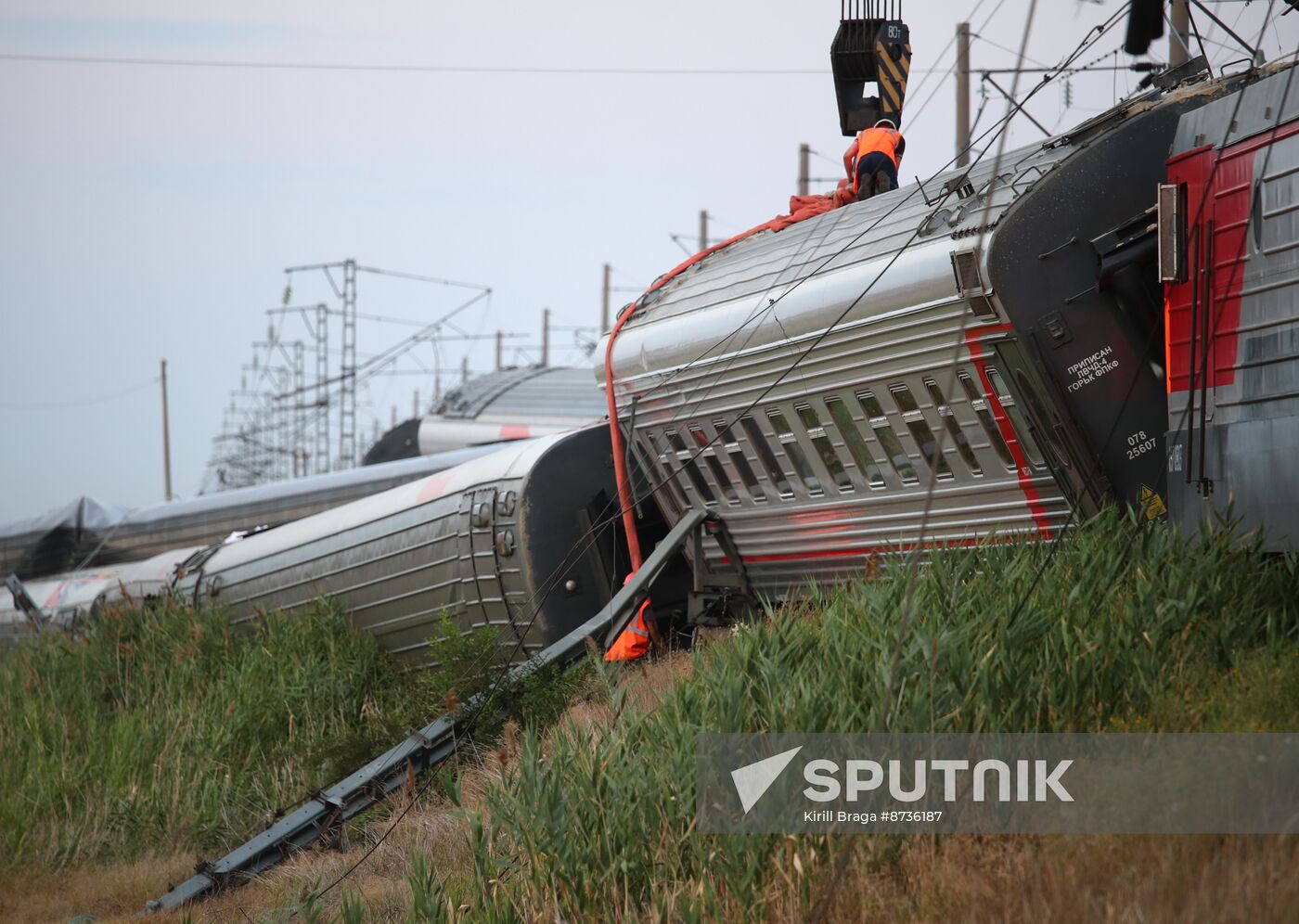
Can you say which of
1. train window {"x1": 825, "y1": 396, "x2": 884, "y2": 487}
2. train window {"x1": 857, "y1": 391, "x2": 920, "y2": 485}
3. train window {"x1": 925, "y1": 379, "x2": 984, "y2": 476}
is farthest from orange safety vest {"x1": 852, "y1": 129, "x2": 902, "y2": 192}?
train window {"x1": 925, "y1": 379, "x2": 984, "y2": 476}

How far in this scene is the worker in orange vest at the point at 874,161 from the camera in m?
13.5

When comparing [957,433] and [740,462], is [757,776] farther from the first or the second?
[740,462]

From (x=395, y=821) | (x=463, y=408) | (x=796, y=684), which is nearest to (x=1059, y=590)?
(x=796, y=684)

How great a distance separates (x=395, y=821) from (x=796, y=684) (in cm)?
482

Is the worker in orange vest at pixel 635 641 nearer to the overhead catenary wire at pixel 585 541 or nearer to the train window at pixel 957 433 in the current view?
the overhead catenary wire at pixel 585 541

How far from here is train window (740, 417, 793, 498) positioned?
465 inches

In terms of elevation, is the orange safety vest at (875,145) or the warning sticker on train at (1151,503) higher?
the orange safety vest at (875,145)

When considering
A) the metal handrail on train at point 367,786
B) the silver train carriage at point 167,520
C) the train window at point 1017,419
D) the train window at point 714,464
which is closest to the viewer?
the train window at point 1017,419

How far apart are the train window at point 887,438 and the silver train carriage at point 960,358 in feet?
0.06

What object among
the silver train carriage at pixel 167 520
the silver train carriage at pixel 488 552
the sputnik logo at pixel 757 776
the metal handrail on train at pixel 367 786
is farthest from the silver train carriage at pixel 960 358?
the silver train carriage at pixel 167 520

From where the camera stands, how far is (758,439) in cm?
1187

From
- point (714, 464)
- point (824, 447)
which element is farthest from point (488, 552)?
point (824, 447)

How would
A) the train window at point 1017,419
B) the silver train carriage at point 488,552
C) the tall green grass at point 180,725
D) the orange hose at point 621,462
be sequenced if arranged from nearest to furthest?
Result: the train window at point 1017,419 → the tall green grass at point 180,725 → the orange hose at point 621,462 → the silver train carriage at point 488,552

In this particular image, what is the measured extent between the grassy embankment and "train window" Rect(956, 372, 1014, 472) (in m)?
1.14
